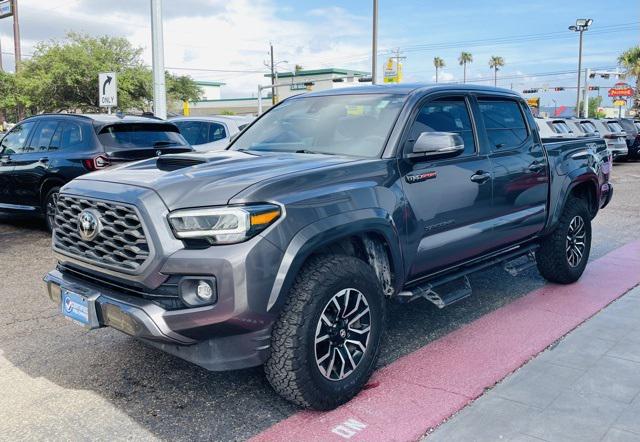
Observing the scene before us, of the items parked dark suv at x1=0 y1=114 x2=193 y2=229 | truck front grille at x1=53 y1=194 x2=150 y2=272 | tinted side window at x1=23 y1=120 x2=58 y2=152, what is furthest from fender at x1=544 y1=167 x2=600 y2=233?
tinted side window at x1=23 y1=120 x2=58 y2=152

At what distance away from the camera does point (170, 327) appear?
9.78ft

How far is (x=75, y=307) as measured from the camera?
3.42 metres

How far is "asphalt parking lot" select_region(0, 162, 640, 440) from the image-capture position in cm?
326

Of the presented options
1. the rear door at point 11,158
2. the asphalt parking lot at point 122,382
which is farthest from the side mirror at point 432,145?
the rear door at point 11,158

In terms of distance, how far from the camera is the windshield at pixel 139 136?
810 cm

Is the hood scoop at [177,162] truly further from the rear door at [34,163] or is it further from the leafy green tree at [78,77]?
the leafy green tree at [78,77]

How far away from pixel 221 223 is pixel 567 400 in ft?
7.21

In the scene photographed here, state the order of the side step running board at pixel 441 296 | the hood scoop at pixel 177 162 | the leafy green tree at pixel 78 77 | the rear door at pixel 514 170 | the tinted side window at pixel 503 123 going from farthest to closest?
the leafy green tree at pixel 78 77 → the tinted side window at pixel 503 123 → the rear door at pixel 514 170 → the side step running board at pixel 441 296 → the hood scoop at pixel 177 162

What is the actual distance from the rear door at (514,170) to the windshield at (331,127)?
3.53ft

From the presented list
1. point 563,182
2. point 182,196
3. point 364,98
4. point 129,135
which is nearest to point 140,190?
point 182,196

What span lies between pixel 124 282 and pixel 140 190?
1.63 ft

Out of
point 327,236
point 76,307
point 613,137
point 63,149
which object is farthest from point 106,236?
point 613,137

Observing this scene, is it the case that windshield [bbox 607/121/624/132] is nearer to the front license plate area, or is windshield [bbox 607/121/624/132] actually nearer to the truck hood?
the truck hood

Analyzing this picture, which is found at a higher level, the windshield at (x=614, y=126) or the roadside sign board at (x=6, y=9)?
the roadside sign board at (x=6, y=9)
